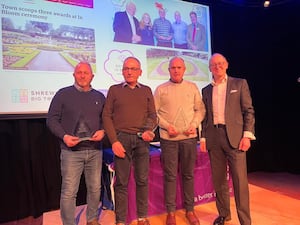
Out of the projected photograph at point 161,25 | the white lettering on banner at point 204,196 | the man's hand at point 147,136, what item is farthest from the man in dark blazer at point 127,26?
the white lettering on banner at point 204,196

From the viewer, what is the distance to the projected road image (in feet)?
10.4

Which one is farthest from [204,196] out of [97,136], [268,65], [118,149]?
[268,65]

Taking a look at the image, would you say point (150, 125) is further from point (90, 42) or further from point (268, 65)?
point (268, 65)

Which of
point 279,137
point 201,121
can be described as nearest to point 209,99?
point 201,121

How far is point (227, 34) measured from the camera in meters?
4.12

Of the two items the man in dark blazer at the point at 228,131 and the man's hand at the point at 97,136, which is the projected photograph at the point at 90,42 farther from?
the man in dark blazer at the point at 228,131

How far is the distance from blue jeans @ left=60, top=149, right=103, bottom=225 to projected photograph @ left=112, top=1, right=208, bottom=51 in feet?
4.54

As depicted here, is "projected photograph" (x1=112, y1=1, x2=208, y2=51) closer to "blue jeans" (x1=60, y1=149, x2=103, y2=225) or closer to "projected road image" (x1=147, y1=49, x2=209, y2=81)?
"projected road image" (x1=147, y1=49, x2=209, y2=81)

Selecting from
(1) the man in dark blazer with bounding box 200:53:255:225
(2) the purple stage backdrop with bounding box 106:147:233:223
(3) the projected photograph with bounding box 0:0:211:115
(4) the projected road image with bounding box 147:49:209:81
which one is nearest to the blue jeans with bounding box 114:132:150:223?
(2) the purple stage backdrop with bounding box 106:147:233:223

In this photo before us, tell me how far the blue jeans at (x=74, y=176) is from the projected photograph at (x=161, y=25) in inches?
54.5

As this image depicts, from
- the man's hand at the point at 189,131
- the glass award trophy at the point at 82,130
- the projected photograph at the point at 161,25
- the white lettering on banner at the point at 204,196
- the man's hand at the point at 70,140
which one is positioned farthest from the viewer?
the projected photograph at the point at 161,25

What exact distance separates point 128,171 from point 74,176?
40cm

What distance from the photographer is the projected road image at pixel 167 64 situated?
3.18 m

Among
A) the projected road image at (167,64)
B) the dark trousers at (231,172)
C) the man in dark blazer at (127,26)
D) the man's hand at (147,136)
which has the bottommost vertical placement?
the dark trousers at (231,172)
